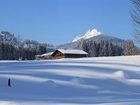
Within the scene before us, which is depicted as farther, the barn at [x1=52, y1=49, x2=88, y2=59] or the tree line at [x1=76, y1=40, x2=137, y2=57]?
the tree line at [x1=76, y1=40, x2=137, y2=57]

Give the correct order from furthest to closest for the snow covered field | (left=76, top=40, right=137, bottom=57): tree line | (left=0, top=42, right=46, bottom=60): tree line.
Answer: (left=76, top=40, right=137, bottom=57): tree line
(left=0, top=42, right=46, bottom=60): tree line
the snow covered field

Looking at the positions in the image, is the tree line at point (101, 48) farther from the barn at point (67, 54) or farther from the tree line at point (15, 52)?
the barn at point (67, 54)

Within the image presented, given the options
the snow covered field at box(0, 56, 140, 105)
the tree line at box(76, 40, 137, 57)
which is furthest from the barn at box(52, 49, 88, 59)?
the snow covered field at box(0, 56, 140, 105)

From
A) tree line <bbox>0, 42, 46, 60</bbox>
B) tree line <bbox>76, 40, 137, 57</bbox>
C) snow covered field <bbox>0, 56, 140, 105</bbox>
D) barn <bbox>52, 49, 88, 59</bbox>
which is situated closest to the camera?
snow covered field <bbox>0, 56, 140, 105</bbox>

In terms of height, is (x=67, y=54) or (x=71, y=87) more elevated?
(x=67, y=54)

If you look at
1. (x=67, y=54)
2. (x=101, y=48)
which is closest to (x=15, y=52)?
Answer: (x=101, y=48)

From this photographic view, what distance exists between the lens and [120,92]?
1741cm

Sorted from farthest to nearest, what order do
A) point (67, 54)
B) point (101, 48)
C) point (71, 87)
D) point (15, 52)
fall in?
point (101, 48) < point (15, 52) < point (67, 54) < point (71, 87)

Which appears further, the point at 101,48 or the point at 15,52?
the point at 101,48

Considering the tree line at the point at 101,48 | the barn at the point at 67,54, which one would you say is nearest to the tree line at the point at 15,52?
the tree line at the point at 101,48

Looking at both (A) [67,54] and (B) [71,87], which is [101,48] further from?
(B) [71,87]

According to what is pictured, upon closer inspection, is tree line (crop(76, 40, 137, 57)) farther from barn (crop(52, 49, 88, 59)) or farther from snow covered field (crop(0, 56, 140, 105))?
snow covered field (crop(0, 56, 140, 105))

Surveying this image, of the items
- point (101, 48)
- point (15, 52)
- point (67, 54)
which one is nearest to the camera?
point (67, 54)

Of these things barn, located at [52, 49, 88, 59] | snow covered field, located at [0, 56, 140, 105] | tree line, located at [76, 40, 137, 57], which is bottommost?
snow covered field, located at [0, 56, 140, 105]
